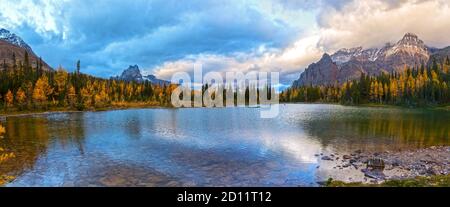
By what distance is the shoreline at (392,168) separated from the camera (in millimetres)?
25059

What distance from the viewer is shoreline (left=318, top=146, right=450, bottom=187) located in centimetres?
2506

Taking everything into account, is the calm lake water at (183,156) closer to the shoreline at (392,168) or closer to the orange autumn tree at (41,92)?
the shoreline at (392,168)

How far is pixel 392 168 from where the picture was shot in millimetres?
31062

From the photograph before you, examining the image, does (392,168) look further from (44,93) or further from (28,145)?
(44,93)

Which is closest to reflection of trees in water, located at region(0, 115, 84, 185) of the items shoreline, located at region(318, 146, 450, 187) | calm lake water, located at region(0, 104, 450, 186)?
calm lake water, located at region(0, 104, 450, 186)

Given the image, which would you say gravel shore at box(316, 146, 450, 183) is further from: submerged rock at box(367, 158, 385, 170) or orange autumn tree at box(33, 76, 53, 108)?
orange autumn tree at box(33, 76, 53, 108)

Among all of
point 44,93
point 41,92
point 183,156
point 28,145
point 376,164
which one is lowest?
point 183,156

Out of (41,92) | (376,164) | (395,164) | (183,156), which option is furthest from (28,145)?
(41,92)

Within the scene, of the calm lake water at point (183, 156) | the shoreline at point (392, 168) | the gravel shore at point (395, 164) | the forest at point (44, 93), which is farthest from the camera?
the forest at point (44, 93)

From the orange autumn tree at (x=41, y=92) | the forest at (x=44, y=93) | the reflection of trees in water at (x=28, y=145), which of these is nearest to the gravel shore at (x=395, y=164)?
the reflection of trees in water at (x=28, y=145)

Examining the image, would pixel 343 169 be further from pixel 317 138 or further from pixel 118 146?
pixel 118 146

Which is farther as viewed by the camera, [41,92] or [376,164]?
[41,92]
